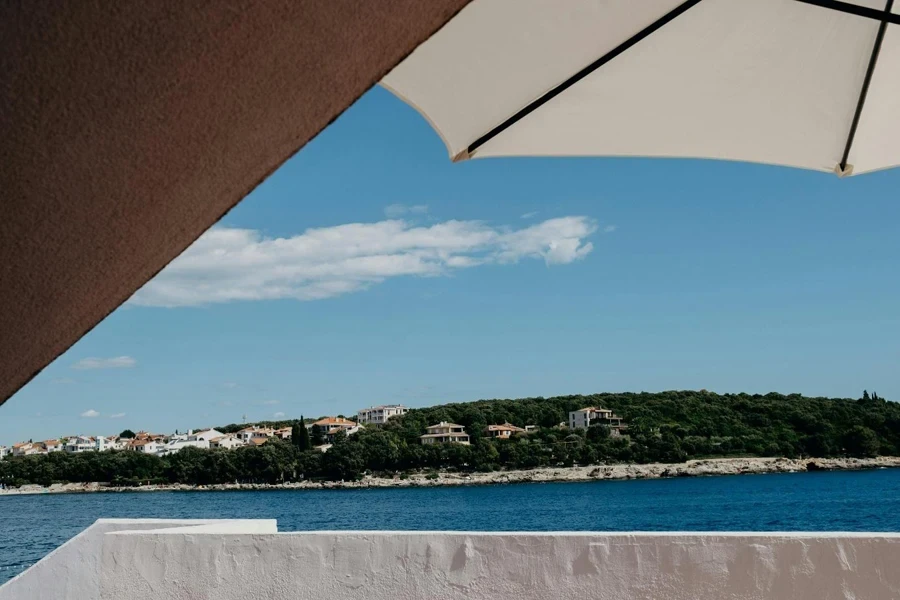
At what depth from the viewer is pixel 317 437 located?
71.9 m

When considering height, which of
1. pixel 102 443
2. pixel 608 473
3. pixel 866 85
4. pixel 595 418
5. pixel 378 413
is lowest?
pixel 608 473

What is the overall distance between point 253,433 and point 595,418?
35212mm

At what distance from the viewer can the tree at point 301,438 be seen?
68875 millimetres

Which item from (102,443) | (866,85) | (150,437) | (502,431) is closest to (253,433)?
(150,437)

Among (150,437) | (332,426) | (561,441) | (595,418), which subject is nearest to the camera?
(561,441)

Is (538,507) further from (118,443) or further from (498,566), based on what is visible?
(118,443)

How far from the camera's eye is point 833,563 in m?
2.62

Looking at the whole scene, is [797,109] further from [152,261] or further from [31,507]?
[31,507]

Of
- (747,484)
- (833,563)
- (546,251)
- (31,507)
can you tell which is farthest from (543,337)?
(833,563)

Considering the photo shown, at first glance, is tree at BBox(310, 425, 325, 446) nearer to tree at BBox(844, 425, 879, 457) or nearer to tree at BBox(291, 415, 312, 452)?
tree at BBox(291, 415, 312, 452)

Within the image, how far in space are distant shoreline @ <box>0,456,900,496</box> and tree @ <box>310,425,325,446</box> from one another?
16.1ft

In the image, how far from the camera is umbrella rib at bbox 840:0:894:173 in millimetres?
1745

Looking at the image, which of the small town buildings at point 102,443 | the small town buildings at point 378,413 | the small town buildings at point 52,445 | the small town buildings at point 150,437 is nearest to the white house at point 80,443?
the small town buildings at point 102,443

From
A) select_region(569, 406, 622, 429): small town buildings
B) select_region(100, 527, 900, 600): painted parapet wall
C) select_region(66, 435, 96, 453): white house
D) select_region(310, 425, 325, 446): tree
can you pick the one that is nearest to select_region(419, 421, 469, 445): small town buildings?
select_region(569, 406, 622, 429): small town buildings
